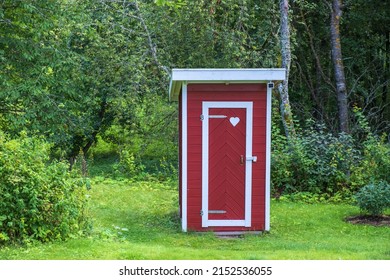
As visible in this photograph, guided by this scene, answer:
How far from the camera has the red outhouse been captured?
896 centimetres

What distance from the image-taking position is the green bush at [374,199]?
9.87 metres

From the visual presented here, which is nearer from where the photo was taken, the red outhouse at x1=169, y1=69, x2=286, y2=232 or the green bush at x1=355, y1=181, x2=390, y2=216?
the red outhouse at x1=169, y1=69, x2=286, y2=232

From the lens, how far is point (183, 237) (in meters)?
8.72

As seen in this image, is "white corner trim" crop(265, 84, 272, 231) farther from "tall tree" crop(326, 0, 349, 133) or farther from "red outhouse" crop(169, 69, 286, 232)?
"tall tree" crop(326, 0, 349, 133)

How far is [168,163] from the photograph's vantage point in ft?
52.6

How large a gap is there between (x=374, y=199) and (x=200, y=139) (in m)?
3.04

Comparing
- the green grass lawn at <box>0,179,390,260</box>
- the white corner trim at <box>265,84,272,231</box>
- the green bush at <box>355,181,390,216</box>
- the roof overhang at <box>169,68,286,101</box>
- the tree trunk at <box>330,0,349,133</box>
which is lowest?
the green grass lawn at <box>0,179,390,260</box>

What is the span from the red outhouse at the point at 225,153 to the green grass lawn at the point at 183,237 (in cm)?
38

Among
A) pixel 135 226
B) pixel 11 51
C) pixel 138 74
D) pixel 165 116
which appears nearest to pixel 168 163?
pixel 165 116

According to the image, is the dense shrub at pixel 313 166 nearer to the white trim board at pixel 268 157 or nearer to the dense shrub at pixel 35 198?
the white trim board at pixel 268 157

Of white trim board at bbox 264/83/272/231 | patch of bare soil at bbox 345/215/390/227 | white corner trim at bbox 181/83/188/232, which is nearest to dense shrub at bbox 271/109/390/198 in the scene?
patch of bare soil at bbox 345/215/390/227

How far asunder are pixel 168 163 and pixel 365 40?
746 cm

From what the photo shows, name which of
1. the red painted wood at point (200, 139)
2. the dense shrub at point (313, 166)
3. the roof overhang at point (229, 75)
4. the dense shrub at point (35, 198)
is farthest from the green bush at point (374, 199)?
the dense shrub at point (35, 198)

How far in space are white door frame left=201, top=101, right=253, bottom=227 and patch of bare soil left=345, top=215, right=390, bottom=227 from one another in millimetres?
2094
